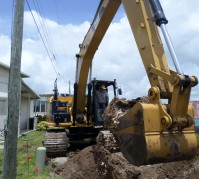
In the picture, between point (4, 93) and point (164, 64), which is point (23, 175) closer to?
point (164, 64)

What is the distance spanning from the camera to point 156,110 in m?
4.21

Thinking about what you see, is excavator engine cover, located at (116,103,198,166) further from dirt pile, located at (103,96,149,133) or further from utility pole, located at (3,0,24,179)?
utility pole, located at (3,0,24,179)

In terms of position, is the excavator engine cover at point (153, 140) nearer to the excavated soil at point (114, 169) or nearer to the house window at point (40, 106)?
the excavated soil at point (114, 169)

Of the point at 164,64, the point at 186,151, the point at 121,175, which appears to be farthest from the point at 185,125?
the point at 121,175

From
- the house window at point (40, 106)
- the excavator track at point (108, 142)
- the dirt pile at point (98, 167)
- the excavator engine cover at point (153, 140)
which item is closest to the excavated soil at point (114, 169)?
the dirt pile at point (98, 167)

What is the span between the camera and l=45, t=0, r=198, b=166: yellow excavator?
408 cm

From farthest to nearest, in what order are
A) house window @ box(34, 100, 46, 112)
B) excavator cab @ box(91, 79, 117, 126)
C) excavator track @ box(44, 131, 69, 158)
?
house window @ box(34, 100, 46, 112) → excavator cab @ box(91, 79, 117, 126) → excavator track @ box(44, 131, 69, 158)

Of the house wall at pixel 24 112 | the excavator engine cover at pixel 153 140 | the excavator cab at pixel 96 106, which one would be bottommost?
the excavator engine cover at pixel 153 140

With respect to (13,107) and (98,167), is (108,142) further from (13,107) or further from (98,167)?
(13,107)

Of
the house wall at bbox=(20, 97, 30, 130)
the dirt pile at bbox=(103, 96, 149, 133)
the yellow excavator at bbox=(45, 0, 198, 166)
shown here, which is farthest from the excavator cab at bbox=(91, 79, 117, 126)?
the house wall at bbox=(20, 97, 30, 130)

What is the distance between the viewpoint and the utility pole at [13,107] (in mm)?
5367

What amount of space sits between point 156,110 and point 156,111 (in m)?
0.02

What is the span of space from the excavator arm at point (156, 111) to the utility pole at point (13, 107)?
2082 mm

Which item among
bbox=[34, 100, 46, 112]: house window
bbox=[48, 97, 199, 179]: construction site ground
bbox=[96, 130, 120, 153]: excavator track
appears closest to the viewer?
bbox=[48, 97, 199, 179]: construction site ground
